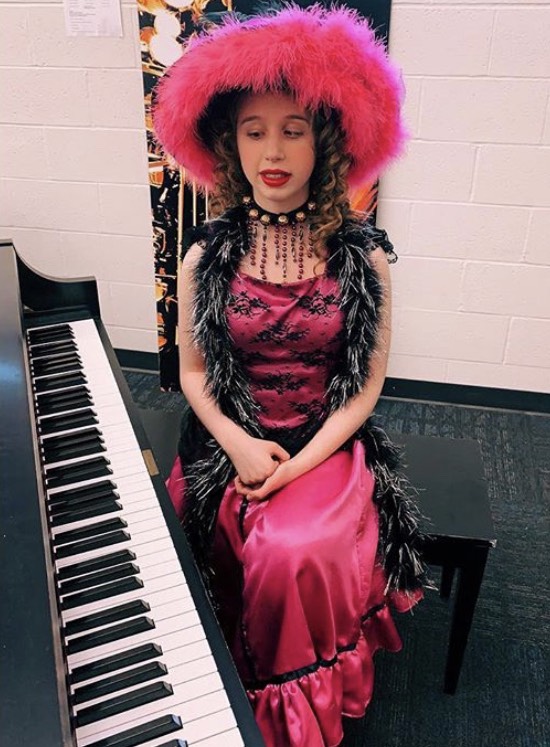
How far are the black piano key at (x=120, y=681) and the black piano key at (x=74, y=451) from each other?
381mm

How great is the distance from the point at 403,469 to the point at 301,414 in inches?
10.1

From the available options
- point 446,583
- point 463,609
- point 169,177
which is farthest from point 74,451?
point 169,177

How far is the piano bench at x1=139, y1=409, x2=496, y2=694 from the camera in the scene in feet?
4.18

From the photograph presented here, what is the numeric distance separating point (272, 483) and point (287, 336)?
276 millimetres

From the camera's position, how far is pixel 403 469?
1.44 metres

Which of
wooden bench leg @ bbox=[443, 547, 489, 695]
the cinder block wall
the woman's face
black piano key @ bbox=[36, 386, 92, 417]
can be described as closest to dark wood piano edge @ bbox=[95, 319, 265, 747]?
black piano key @ bbox=[36, 386, 92, 417]

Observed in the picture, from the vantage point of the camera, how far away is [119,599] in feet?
2.55

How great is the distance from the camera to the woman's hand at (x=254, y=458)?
122 centimetres

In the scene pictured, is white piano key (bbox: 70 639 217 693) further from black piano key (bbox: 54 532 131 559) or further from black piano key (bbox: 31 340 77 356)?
black piano key (bbox: 31 340 77 356)

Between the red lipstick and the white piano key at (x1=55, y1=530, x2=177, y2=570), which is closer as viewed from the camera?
the white piano key at (x1=55, y1=530, x2=177, y2=570)

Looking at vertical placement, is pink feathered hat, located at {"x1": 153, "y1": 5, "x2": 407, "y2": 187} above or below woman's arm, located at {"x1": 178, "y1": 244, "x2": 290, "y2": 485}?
above

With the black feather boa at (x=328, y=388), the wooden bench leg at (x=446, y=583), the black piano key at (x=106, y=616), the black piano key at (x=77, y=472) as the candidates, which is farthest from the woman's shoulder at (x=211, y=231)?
the wooden bench leg at (x=446, y=583)

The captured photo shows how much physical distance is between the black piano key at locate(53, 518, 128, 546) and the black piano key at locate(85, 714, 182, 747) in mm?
263

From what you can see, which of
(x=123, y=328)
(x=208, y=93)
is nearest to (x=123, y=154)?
(x=123, y=328)
